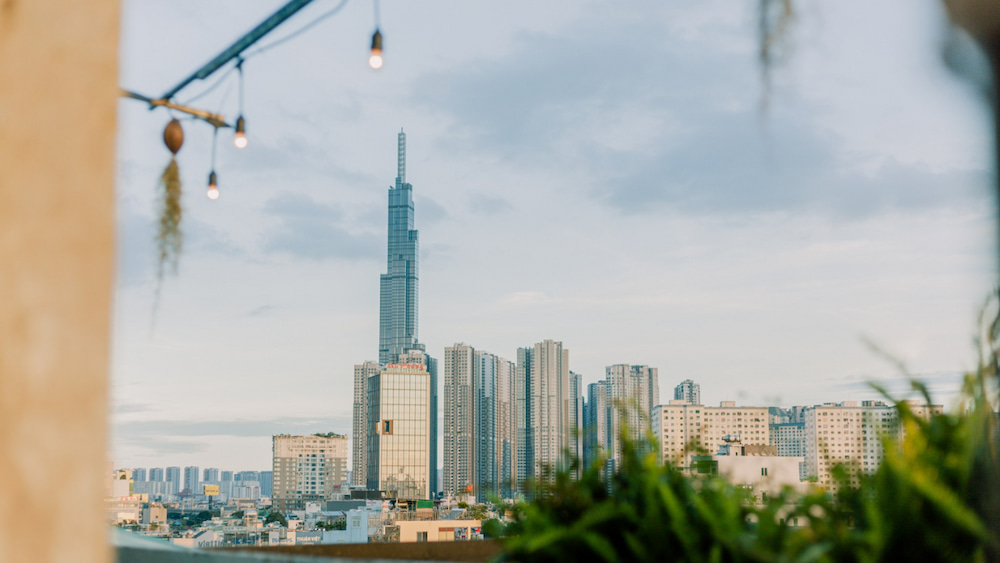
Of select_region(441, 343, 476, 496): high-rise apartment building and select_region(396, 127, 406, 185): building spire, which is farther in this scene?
select_region(396, 127, 406, 185): building spire

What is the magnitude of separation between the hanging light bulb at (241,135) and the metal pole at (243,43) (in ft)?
0.94

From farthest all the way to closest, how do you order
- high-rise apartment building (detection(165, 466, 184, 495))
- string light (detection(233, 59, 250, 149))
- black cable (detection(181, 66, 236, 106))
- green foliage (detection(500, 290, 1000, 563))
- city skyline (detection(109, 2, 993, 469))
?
high-rise apartment building (detection(165, 466, 184, 495)) → string light (detection(233, 59, 250, 149)) → black cable (detection(181, 66, 236, 106)) → city skyline (detection(109, 2, 993, 469)) → green foliage (detection(500, 290, 1000, 563))

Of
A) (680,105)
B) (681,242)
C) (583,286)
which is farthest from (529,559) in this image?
(583,286)

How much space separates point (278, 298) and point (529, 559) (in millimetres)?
41931

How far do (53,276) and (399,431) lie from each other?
66.2 m

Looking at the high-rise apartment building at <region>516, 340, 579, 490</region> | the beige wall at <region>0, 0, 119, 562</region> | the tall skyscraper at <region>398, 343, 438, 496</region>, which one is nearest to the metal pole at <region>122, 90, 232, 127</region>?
the beige wall at <region>0, 0, 119, 562</region>

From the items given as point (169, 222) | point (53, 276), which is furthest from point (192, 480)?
point (53, 276)

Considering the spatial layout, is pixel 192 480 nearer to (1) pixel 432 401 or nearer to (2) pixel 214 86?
(1) pixel 432 401

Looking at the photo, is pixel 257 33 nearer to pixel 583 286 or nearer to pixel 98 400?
pixel 98 400

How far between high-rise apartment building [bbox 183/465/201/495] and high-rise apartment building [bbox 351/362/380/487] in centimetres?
2131

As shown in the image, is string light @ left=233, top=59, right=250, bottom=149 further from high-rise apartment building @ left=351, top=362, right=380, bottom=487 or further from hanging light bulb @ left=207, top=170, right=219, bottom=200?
high-rise apartment building @ left=351, top=362, right=380, bottom=487

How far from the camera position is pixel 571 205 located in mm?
54750

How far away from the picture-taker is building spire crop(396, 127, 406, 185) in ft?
328

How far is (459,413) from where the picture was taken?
249 feet
